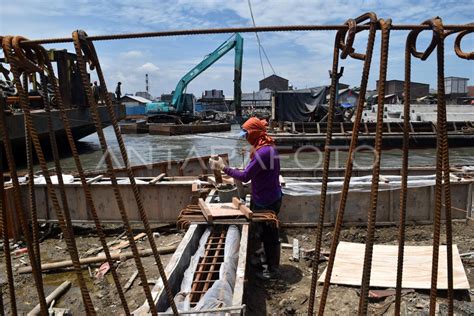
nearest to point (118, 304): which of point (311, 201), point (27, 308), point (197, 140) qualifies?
point (27, 308)

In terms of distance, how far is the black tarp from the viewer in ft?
76.8

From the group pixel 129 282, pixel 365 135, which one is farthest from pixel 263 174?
pixel 365 135

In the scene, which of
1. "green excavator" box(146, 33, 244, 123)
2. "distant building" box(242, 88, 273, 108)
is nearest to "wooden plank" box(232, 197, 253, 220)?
"green excavator" box(146, 33, 244, 123)

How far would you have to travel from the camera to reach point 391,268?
488cm

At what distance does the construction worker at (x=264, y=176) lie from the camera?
15.1ft

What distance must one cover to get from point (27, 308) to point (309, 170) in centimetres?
629

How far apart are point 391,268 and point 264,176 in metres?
2.15

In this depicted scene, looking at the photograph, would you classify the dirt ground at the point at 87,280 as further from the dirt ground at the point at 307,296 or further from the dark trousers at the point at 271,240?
the dark trousers at the point at 271,240

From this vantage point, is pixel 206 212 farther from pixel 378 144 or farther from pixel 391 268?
pixel 378 144

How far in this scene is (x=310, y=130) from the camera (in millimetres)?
21734

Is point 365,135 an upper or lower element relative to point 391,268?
upper

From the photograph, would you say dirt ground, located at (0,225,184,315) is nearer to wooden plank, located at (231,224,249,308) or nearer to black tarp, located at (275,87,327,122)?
wooden plank, located at (231,224,249,308)

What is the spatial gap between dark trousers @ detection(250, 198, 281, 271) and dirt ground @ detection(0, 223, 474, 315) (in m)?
0.26

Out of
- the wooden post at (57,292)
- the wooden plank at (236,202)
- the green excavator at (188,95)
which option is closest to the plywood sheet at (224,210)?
the wooden plank at (236,202)
